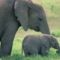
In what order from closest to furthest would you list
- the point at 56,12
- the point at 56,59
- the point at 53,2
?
the point at 56,59, the point at 56,12, the point at 53,2

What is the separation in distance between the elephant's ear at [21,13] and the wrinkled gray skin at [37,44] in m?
0.31

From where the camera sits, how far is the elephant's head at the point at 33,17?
400 inches

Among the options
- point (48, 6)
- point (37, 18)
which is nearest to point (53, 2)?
point (48, 6)

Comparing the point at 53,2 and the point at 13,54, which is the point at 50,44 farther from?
the point at 53,2

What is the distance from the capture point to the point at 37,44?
1023 centimetres

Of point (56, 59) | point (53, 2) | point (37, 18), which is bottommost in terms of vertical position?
point (56, 59)

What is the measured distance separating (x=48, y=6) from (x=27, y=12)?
1505 cm

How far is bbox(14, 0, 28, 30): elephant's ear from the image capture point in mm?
10031

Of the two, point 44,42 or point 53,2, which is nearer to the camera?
point 44,42

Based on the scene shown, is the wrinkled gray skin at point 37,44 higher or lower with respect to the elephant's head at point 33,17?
lower

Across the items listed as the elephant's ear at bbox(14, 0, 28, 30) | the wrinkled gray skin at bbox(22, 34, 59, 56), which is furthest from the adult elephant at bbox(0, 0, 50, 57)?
the wrinkled gray skin at bbox(22, 34, 59, 56)

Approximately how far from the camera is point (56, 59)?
9672mm

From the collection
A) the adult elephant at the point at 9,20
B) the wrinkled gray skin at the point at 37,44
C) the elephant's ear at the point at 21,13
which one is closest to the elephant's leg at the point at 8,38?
the adult elephant at the point at 9,20

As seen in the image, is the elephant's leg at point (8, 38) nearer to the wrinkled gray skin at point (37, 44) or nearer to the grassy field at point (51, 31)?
the grassy field at point (51, 31)
